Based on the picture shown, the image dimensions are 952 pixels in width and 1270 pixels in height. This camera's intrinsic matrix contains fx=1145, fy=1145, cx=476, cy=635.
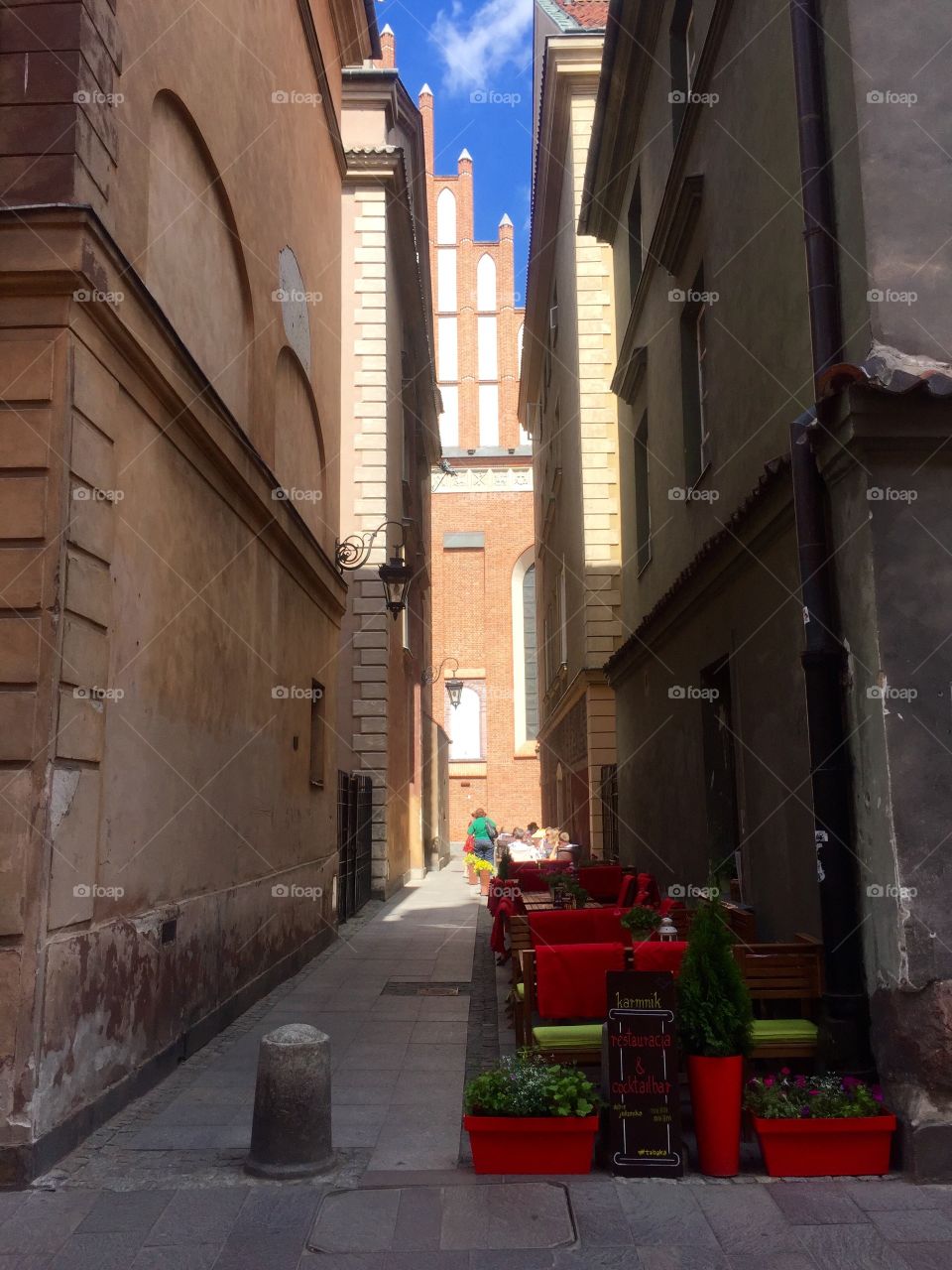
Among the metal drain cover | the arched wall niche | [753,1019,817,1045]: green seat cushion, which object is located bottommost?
the metal drain cover

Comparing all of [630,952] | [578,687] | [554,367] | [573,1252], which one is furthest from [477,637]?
[573,1252]

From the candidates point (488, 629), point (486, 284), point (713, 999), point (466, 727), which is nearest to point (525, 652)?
point (488, 629)

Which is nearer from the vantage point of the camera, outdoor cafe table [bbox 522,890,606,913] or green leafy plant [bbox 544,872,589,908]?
outdoor cafe table [bbox 522,890,606,913]

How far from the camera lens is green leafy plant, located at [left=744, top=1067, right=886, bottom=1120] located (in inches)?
212

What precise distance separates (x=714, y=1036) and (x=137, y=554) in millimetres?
4341

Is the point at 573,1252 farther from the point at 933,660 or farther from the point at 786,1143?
the point at 933,660

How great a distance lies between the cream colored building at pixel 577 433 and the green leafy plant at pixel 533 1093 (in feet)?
38.0

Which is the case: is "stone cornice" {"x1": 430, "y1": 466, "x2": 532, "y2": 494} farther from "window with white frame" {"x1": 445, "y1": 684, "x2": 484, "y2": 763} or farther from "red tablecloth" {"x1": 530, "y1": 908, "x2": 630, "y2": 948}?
"red tablecloth" {"x1": 530, "y1": 908, "x2": 630, "y2": 948}

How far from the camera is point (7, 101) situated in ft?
20.8

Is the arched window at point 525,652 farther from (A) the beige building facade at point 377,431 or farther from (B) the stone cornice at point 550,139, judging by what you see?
(A) the beige building facade at point 377,431

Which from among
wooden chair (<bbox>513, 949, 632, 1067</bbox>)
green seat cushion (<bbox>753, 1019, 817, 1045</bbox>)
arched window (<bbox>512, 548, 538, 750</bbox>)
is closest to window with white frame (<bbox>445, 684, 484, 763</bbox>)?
arched window (<bbox>512, 548, 538, 750</bbox>)

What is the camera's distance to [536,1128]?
17.7 ft

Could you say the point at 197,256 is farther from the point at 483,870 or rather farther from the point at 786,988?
the point at 483,870

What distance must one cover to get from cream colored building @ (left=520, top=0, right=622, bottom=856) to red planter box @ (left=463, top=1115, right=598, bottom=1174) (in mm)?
11697
